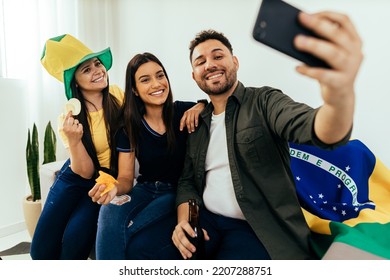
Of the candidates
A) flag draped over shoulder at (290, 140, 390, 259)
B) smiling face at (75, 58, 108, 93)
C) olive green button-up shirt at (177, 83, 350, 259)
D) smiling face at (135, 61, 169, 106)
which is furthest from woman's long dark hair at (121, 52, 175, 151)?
flag draped over shoulder at (290, 140, 390, 259)

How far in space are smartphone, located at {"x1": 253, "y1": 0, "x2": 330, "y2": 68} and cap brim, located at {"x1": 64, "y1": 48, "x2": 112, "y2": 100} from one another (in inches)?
31.2

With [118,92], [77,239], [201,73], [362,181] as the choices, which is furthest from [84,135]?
[362,181]

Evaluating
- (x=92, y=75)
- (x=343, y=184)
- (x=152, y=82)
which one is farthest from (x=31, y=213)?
(x=343, y=184)

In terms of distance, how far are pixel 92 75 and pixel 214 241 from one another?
71 centimetres

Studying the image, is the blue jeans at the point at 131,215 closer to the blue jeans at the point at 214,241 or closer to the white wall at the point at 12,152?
the blue jeans at the point at 214,241

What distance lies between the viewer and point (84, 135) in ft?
3.53

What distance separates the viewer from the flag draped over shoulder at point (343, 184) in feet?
3.41

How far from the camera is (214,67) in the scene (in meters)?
0.94

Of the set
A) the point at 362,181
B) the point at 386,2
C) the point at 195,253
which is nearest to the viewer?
the point at 195,253

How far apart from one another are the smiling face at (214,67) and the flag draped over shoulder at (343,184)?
42cm

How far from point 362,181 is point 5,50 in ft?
4.70

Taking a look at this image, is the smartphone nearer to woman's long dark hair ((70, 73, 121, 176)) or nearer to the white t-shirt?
the white t-shirt

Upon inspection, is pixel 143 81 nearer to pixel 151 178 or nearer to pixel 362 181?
pixel 151 178

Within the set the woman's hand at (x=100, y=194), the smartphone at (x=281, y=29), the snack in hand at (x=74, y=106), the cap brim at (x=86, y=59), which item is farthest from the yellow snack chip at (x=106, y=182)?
the smartphone at (x=281, y=29)
